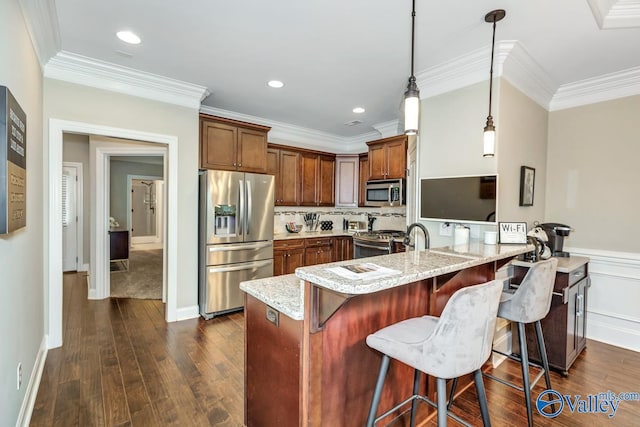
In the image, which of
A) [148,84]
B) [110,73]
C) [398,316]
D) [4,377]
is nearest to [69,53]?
[110,73]

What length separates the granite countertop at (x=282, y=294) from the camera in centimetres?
139

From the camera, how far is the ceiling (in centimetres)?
206

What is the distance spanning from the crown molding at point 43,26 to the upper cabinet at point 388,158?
3803 millimetres

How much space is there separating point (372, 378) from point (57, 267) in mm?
3042

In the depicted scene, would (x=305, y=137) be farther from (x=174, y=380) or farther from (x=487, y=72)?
(x=174, y=380)

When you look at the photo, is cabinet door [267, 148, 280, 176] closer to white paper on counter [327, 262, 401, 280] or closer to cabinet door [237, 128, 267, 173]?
cabinet door [237, 128, 267, 173]

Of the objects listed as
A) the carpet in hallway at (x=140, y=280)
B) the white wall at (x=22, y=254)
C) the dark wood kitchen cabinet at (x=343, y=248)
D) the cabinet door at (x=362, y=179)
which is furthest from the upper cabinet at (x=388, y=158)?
the white wall at (x=22, y=254)

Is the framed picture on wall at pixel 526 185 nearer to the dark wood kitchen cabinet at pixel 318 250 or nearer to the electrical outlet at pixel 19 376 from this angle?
the dark wood kitchen cabinet at pixel 318 250

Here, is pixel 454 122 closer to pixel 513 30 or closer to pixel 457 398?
pixel 513 30

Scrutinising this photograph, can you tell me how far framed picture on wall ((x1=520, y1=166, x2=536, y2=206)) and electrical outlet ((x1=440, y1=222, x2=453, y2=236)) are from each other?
0.73 metres

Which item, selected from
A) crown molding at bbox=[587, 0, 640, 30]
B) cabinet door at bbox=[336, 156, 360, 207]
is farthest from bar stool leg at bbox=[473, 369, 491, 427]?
cabinet door at bbox=[336, 156, 360, 207]

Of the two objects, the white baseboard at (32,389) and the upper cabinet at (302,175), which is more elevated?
the upper cabinet at (302,175)

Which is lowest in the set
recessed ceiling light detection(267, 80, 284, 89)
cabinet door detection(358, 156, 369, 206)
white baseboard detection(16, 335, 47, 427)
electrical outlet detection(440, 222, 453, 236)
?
white baseboard detection(16, 335, 47, 427)

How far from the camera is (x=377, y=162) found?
4.79 meters
